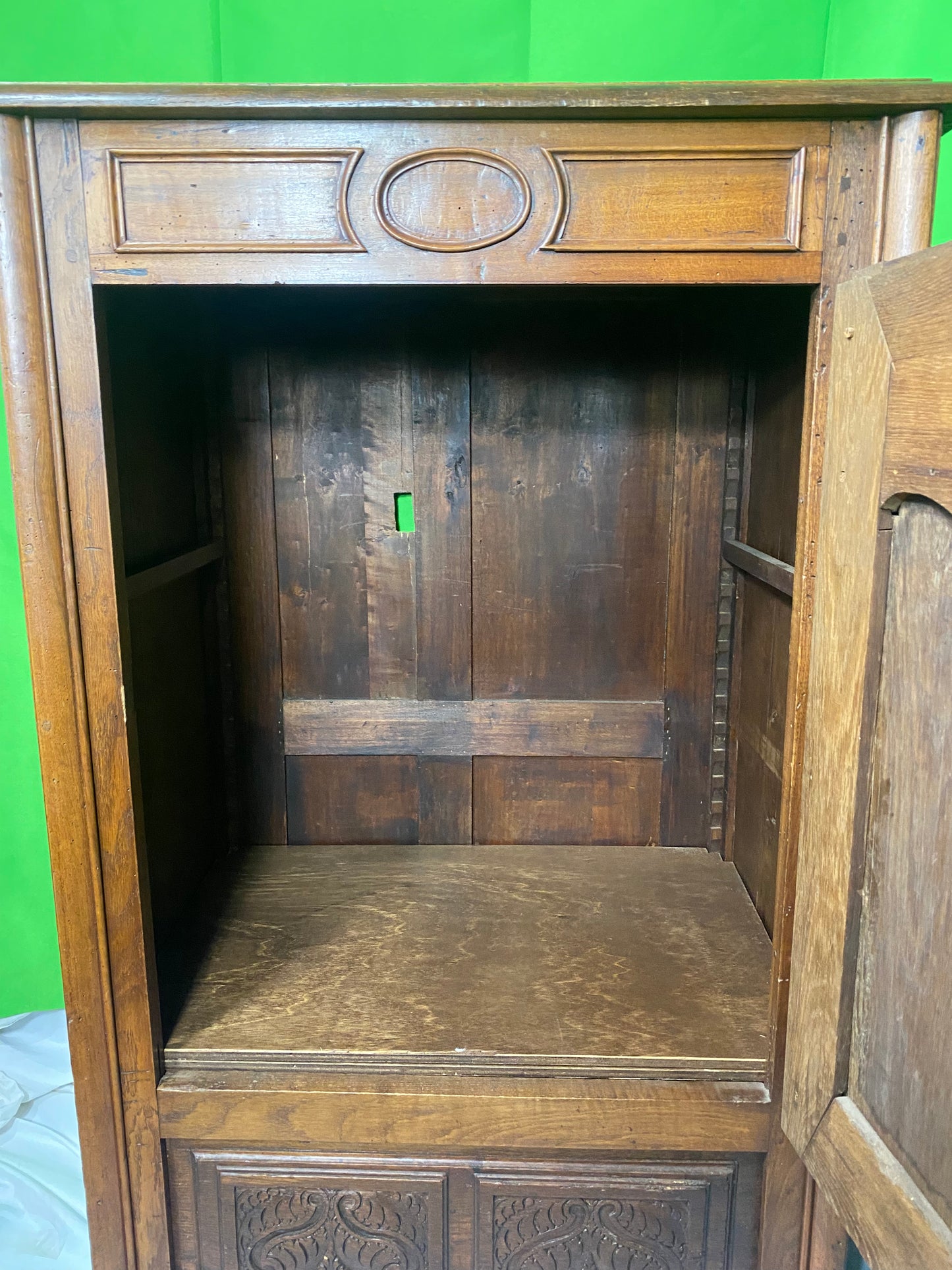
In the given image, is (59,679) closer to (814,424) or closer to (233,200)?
(233,200)

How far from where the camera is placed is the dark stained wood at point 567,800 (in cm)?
204

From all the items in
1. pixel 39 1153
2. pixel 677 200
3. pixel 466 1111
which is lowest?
pixel 39 1153

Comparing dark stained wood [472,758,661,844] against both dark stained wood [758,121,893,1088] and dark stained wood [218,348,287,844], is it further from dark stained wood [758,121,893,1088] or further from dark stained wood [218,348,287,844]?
dark stained wood [758,121,893,1088]

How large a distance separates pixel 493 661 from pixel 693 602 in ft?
1.46

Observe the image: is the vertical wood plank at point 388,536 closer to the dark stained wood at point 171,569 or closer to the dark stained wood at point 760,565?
the dark stained wood at point 171,569

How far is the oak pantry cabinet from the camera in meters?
1.07

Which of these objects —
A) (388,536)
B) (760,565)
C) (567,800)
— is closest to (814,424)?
(760,565)

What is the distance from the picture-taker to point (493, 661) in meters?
2.00

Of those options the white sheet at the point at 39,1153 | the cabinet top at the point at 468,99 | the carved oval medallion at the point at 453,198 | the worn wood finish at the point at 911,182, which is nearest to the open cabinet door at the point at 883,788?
the worn wood finish at the point at 911,182

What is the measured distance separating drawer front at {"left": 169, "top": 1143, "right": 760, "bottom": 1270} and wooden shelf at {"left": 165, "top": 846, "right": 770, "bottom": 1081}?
17 centimetres

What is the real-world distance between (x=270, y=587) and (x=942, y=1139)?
1.53m

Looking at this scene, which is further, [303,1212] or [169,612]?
[169,612]

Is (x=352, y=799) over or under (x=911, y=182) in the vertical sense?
under

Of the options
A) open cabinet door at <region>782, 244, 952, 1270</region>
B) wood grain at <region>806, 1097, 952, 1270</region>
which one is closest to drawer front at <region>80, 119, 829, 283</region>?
open cabinet door at <region>782, 244, 952, 1270</region>
